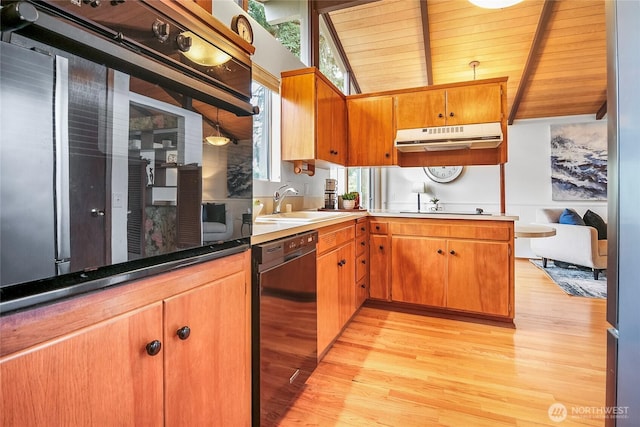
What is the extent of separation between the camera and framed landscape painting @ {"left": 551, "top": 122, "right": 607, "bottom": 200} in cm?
494

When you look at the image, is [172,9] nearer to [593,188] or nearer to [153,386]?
[153,386]

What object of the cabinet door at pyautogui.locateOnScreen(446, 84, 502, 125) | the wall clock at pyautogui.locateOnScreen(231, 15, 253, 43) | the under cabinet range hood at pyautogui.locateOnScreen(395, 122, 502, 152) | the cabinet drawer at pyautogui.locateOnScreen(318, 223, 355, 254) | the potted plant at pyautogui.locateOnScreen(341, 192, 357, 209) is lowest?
the cabinet drawer at pyautogui.locateOnScreen(318, 223, 355, 254)

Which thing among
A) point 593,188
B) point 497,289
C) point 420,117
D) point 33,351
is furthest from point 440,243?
point 593,188

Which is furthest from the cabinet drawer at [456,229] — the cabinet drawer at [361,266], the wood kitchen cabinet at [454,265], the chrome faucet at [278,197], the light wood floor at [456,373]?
the chrome faucet at [278,197]

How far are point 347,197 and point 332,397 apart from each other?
196cm

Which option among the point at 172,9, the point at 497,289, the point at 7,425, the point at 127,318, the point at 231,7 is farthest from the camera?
the point at 497,289

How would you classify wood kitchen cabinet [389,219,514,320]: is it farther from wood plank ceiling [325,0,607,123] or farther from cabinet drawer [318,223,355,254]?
wood plank ceiling [325,0,607,123]

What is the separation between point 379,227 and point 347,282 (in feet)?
2.50

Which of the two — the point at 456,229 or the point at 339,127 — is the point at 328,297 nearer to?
the point at 456,229

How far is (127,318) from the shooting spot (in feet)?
2.44

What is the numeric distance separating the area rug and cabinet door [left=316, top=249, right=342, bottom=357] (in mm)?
2803

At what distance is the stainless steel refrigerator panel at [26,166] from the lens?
20.6 inches

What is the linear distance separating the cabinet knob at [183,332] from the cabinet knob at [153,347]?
0.23 feet

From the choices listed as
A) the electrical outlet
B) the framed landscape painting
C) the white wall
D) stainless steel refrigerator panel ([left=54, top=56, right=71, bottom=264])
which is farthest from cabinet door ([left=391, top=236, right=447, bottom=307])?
the framed landscape painting
